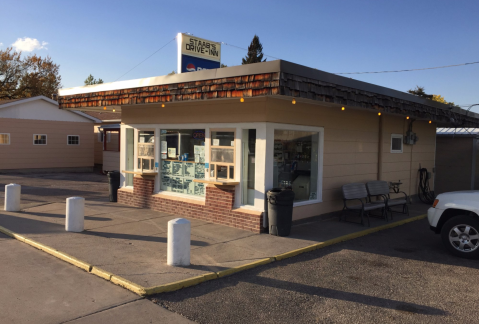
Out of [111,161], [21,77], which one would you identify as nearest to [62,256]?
[111,161]

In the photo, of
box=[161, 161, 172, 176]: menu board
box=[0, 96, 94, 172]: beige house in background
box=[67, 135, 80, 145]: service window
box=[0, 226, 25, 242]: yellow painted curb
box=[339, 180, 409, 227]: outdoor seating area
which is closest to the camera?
box=[0, 226, 25, 242]: yellow painted curb

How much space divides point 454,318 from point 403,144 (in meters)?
9.27

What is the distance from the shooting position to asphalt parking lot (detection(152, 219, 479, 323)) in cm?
483

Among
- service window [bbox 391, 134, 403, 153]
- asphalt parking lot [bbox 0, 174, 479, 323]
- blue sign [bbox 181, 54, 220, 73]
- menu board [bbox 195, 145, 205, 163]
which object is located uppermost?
blue sign [bbox 181, 54, 220, 73]

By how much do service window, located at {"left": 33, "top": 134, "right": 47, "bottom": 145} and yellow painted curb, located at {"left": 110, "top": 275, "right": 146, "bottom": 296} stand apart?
21.2 meters

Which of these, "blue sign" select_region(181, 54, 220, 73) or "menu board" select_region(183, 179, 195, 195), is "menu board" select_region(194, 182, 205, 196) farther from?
"blue sign" select_region(181, 54, 220, 73)

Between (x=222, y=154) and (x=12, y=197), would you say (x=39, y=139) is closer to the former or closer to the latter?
(x=12, y=197)

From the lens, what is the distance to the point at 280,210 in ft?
27.3

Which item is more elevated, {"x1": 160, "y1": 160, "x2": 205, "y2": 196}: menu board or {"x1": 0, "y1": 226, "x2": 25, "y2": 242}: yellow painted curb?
{"x1": 160, "y1": 160, "x2": 205, "y2": 196}: menu board

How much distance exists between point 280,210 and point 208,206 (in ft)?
7.27

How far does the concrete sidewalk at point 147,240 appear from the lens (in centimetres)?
629

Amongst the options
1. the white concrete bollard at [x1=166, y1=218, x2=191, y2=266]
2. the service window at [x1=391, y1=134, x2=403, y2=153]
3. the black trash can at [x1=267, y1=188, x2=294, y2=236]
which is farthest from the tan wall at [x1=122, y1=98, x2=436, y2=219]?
the white concrete bollard at [x1=166, y1=218, x2=191, y2=266]

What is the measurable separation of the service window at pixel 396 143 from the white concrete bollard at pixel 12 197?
11181 mm

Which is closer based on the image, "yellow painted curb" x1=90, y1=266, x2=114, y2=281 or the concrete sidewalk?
"yellow painted curb" x1=90, y1=266, x2=114, y2=281
